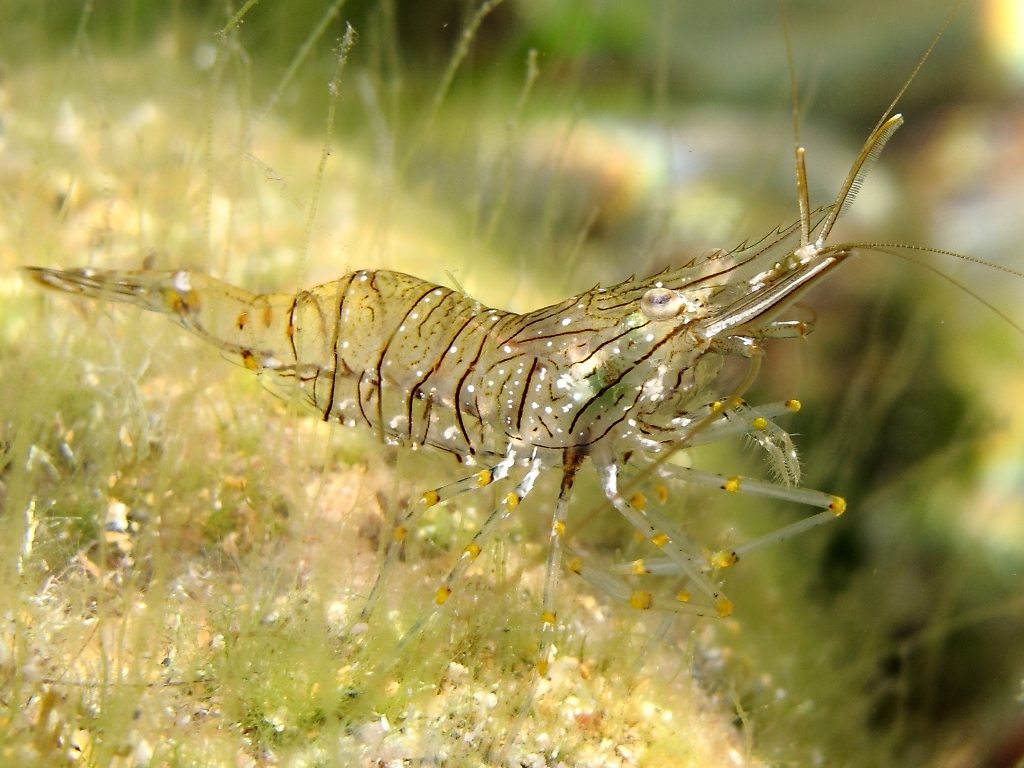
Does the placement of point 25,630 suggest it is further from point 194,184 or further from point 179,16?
point 179,16

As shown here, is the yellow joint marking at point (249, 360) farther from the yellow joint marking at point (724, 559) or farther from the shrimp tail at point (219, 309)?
the yellow joint marking at point (724, 559)

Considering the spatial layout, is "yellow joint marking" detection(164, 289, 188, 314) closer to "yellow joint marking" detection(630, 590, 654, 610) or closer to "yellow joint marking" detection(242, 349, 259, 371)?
"yellow joint marking" detection(242, 349, 259, 371)

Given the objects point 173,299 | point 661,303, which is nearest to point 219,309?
point 173,299

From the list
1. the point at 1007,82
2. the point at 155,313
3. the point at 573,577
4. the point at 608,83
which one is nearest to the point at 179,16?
the point at 608,83

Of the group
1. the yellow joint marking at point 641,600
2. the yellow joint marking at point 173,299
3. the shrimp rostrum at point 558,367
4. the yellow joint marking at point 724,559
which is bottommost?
the yellow joint marking at point 641,600

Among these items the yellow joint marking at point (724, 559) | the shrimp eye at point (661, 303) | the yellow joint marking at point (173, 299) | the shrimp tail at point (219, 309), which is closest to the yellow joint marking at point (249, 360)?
the shrimp tail at point (219, 309)

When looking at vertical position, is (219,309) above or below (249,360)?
above

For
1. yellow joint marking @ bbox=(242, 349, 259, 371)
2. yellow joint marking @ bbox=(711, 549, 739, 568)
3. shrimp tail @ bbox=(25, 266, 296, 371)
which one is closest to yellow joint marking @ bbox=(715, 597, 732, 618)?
yellow joint marking @ bbox=(711, 549, 739, 568)

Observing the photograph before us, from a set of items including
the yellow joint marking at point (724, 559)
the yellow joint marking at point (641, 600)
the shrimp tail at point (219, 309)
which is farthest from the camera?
the shrimp tail at point (219, 309)

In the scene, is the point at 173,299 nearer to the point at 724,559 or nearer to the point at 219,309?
the point at 219,309
